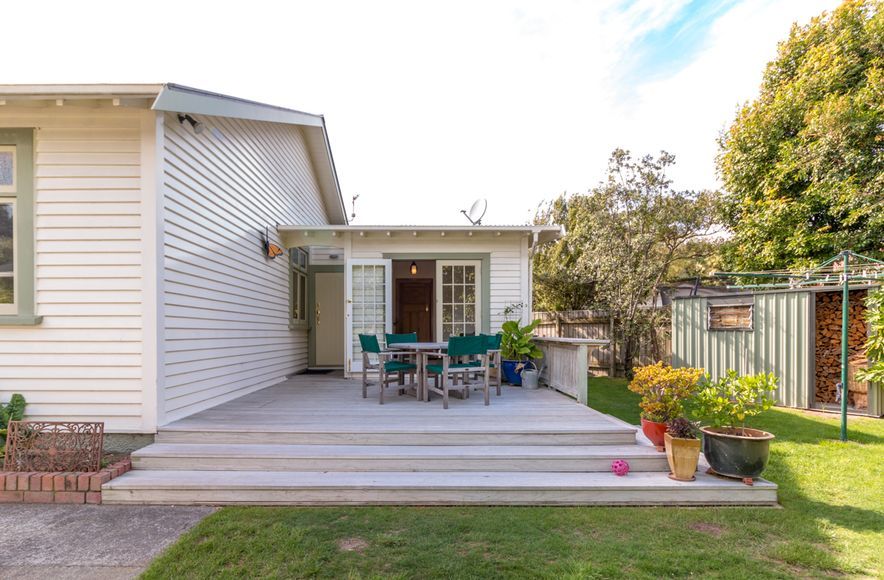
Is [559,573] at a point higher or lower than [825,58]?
lower

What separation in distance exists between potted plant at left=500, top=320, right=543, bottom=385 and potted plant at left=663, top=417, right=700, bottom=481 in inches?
118

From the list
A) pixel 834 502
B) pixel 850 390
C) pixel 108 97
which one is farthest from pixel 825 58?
pixel 108 97

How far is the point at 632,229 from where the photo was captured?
9062 millimetres

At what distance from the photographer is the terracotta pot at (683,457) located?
3.15 m

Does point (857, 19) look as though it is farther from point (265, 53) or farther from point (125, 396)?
point (125, 396)

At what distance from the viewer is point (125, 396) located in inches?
141

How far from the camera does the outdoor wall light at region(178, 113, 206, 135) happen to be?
3988mm

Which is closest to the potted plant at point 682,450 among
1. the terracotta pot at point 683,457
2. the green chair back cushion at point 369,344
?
the terracotta pot at point 683,457

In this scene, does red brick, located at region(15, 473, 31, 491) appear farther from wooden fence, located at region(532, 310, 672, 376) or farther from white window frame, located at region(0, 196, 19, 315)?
wooden fence, located at region(532, 310, 672, 376)

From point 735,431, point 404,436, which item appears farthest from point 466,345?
point 735,431

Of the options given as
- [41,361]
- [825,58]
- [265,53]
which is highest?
[825,58]

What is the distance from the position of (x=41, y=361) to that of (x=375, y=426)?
114 inches

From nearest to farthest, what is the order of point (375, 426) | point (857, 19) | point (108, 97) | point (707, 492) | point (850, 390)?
1. point (707, 492)
2. point (108, 97)
3. point (375, 426)
4. point (850, 390)
5. point (857, 19)

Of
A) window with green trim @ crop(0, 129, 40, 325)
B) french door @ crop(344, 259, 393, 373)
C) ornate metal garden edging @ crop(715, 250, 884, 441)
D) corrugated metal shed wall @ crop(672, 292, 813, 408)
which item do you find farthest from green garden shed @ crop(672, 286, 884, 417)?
window with green trim @ crop(0, 129, 40, 325)
